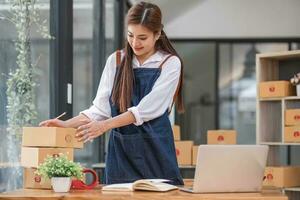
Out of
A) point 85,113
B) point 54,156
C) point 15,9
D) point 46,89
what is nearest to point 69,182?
point 54,156

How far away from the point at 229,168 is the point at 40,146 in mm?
662

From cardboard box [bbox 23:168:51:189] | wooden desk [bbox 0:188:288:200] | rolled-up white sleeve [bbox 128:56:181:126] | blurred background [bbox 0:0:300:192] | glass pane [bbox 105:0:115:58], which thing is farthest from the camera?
blurred background [bbox 0:0:300:192]

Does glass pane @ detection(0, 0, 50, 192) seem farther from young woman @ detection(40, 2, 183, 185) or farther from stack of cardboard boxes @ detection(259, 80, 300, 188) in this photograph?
stack of cardboard boxes @ detection(259, 80, 300, 188)

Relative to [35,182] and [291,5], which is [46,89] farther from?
[291,5]

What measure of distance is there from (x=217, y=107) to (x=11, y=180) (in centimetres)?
521

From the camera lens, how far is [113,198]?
168 centimetres

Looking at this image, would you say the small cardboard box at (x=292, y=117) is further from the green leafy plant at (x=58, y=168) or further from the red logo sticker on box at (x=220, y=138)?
the green leafy plant at (x=58, y=168)

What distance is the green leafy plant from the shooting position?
71.8 inches

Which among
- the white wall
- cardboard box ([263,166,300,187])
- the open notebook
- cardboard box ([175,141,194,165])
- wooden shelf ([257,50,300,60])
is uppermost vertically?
the white wall

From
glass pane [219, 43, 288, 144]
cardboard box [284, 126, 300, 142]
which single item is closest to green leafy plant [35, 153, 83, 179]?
cardboard box [284, 126, 300, 142]

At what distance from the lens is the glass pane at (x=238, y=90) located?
7809 mm

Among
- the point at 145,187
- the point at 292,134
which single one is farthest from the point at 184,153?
the point at 145,187

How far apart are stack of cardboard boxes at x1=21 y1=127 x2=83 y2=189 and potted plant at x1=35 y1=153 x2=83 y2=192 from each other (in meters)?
0.10

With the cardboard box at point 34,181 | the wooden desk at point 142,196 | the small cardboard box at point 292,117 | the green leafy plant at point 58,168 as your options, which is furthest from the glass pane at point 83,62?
the wooden desk at point 142,196
